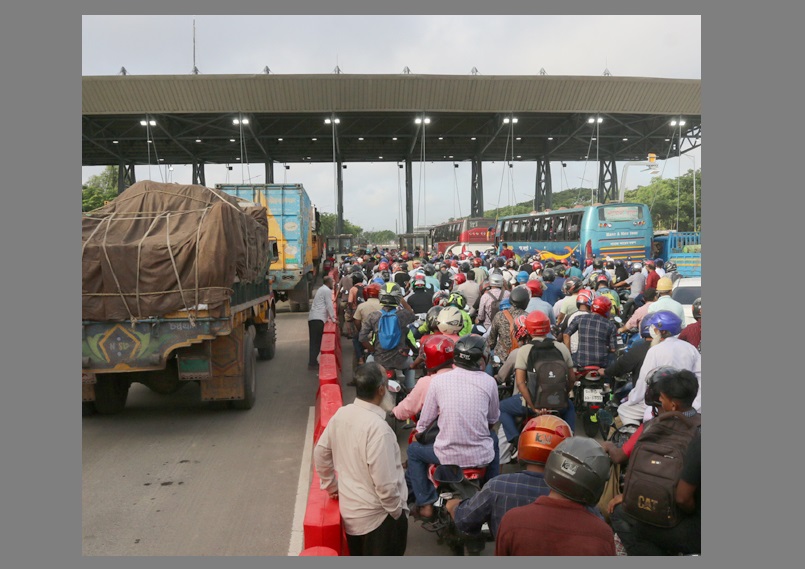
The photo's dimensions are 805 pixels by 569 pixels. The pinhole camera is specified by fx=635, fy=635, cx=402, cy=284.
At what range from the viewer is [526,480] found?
3334 millimetres

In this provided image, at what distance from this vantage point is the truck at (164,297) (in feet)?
22.7

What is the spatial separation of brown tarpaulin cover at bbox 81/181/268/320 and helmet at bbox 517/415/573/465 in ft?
15.4

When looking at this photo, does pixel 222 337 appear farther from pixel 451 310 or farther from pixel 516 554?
pixel 516 554

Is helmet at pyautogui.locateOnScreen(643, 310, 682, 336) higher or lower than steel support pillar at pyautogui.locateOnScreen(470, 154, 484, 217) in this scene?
lower

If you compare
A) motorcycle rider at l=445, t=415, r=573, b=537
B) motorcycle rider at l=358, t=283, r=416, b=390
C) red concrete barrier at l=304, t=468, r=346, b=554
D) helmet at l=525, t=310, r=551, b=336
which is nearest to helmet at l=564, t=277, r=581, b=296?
motorcycle rider at l=358, t=283, r=416, b=390

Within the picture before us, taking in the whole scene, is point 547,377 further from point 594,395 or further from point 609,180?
point 609,180

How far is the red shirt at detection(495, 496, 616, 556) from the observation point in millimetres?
2471

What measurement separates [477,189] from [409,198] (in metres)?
4.61

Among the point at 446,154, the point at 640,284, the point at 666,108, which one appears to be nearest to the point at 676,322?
the point at 640,284

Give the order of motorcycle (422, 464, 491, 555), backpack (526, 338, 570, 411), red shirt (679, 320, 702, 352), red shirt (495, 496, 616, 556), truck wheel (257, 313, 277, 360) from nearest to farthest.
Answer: red shirt (495, 496, 616, 556) < motorcycle (422, 464, 491, 555) < backpack (526, 338, 570, 411) < red shirt (679, 320, 702, 352) < truck wheel (257, 313, 277, 360)

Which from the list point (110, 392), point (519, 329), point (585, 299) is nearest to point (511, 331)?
point (519, 329)

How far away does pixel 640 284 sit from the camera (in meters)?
13.4

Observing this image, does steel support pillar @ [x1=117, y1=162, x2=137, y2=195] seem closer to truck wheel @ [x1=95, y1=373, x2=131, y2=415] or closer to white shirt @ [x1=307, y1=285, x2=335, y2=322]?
white shirt @ [x1=307, y1=285, x2=335, y2=322]

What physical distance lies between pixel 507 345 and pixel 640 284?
23.4 feet
